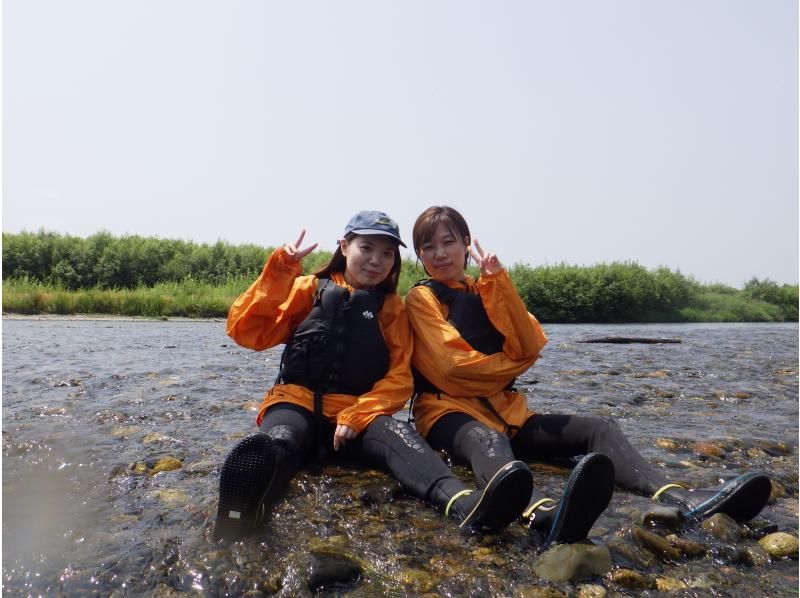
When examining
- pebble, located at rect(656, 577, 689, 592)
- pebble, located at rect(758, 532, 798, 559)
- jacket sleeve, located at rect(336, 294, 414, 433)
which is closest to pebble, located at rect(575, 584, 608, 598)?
pebble, located at rect(656, 577, 689, 592)

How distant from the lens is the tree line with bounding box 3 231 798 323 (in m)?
27.8

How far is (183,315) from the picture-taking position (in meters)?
24.1

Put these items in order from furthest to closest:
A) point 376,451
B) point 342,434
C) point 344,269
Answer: point 344,269, point 342,434, point 376,451

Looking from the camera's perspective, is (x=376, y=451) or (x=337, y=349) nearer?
(x=376, y=451)

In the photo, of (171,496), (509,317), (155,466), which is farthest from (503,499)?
(155,466)

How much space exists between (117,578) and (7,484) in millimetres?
1839

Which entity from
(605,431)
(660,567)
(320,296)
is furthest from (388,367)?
(660,567)

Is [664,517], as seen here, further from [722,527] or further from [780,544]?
[780,544]

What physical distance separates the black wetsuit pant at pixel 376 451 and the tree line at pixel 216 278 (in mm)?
21615

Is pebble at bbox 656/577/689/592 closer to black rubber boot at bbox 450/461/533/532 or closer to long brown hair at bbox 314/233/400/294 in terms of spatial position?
black rubber boot at bbox 450/461/533/532

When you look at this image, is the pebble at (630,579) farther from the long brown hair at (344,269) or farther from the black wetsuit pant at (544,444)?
the long brown hair at (344,269)

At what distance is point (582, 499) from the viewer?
2730mm

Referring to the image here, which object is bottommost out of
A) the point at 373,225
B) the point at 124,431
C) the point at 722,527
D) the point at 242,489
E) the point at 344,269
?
the point at 124,431

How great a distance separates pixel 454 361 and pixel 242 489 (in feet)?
5.75
